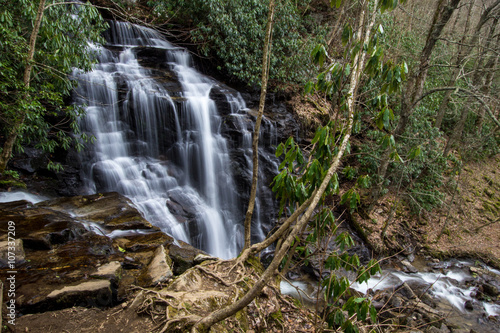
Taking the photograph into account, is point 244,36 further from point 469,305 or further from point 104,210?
point 469,305

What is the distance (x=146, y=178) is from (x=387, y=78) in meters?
7.39

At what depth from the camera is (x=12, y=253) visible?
4.27 metres

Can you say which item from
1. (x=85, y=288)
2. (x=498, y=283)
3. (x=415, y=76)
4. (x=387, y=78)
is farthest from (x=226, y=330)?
(x=498, y=283)

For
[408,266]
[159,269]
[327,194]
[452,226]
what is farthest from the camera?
[452,226]

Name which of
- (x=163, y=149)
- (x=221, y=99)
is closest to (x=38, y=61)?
(x=163, y=149)

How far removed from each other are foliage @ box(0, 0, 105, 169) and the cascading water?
132cm

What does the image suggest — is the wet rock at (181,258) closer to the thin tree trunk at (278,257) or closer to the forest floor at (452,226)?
the thin tree trunk at (278,257)

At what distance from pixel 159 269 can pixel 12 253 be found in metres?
2.16

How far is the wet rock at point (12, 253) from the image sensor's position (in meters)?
4.13

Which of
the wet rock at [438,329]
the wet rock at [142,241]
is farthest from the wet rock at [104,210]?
the wet rock at [438,329]

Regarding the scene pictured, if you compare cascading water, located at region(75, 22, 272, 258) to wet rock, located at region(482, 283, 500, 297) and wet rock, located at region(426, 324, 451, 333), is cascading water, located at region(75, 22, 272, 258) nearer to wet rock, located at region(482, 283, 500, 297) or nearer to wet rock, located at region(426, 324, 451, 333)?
wet rock, located at region(426, 324, 451, 333)

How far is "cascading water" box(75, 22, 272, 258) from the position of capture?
8.50 m

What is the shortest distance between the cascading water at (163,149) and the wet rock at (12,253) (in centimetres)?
353

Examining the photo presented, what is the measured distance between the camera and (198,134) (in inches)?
403
